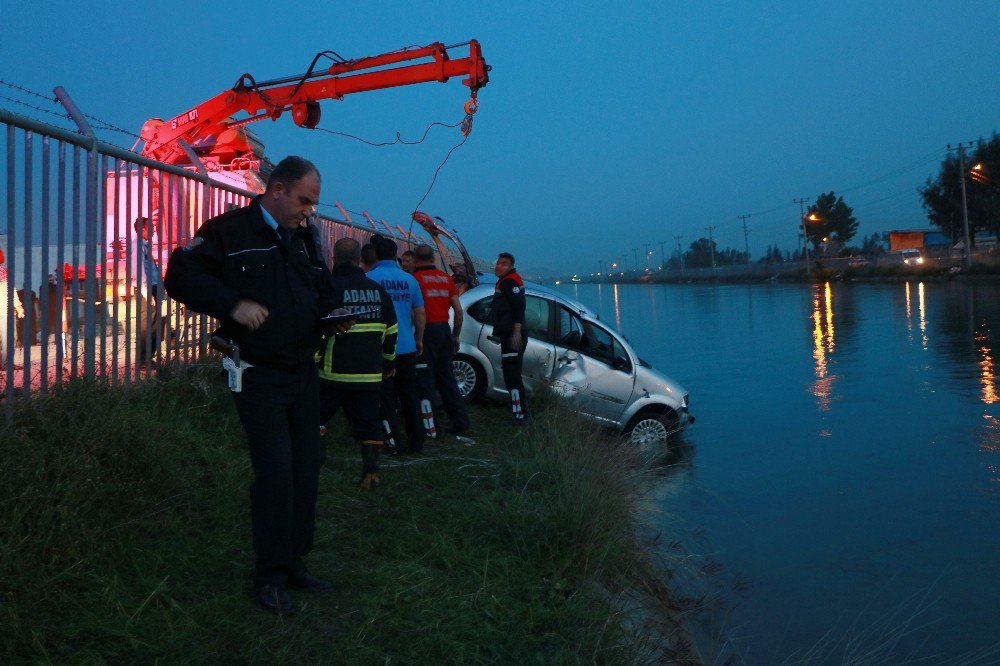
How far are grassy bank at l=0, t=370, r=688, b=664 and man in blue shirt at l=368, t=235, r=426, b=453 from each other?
5.12 feet

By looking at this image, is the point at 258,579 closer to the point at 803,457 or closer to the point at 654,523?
the point at 654,523

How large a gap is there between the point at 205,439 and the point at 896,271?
7022cm

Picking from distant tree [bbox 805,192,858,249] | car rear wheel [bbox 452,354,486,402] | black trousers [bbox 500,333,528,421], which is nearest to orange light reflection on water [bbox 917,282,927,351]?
car rear wheel [bbox 452,354,486,402]

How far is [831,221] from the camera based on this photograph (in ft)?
425

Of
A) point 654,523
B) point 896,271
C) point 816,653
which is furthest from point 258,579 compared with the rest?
point 896,271

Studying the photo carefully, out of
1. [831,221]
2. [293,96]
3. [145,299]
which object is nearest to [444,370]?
[145,299]

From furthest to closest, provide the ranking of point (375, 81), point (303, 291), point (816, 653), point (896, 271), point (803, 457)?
1. point (896, 271)
2. point (375, 81)
3. point (803, 457)
4. point (816, 653)
5. point (303, 291)

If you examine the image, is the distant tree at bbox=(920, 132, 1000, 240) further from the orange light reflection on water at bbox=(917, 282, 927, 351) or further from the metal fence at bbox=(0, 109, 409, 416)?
the metal fence at bbox=(0, 109, 409, 416)

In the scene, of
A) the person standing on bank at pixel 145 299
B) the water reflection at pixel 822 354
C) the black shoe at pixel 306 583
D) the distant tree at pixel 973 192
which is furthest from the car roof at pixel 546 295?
the distant tree at pixel 973 192

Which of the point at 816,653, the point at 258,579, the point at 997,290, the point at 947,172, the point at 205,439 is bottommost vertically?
the point at 816,653

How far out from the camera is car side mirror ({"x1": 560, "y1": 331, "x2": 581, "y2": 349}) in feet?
36.2

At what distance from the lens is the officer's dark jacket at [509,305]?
377 inches

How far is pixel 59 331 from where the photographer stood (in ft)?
18.0

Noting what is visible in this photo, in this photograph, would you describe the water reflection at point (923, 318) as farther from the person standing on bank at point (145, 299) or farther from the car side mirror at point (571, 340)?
the person standing on bank at point (145, 299)
